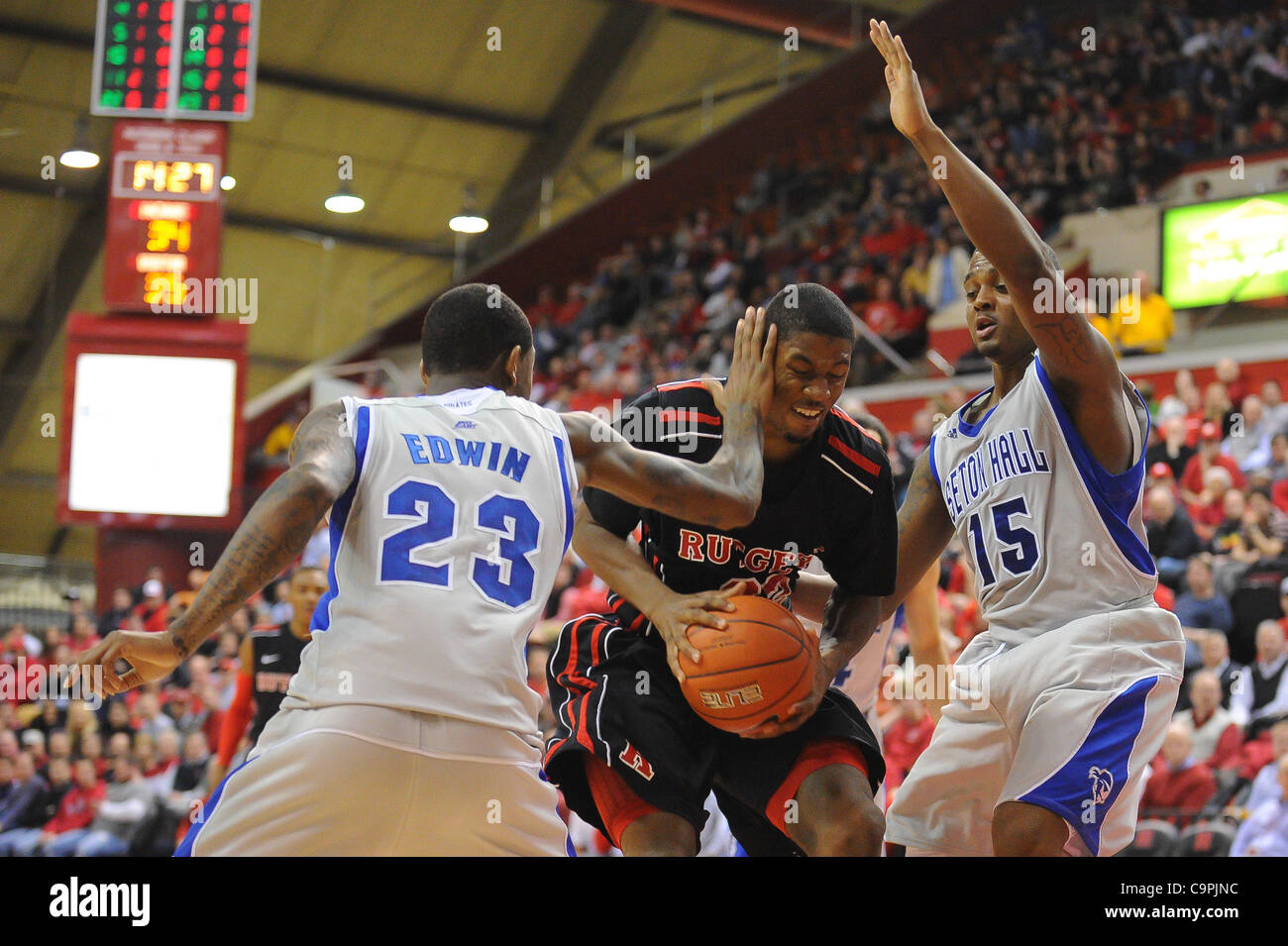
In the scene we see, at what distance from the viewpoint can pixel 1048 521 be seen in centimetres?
394

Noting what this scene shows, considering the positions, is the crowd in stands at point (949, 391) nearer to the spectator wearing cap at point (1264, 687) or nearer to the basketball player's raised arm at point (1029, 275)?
the spectator wearing cap at point (1264, 687)

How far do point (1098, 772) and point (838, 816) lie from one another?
657mm

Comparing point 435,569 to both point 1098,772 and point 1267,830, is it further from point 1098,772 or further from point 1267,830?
point 1267,830

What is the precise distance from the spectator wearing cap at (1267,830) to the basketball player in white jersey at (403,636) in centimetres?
500

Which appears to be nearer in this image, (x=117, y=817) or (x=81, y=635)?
(x=117, y=817)

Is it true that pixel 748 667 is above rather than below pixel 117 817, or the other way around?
above

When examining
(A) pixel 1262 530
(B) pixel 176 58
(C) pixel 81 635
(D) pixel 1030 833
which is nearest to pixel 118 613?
(C) pixel 81 635

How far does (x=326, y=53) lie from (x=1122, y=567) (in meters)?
19.5

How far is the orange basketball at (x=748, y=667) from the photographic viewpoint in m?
3.65

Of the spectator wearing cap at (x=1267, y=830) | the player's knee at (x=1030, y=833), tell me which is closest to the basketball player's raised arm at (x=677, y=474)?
the player's knee at (x=1030, y=833)

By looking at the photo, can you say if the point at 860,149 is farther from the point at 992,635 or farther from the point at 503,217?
the point at 992,635

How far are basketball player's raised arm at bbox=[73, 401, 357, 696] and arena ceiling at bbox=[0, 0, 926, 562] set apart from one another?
1802cm
